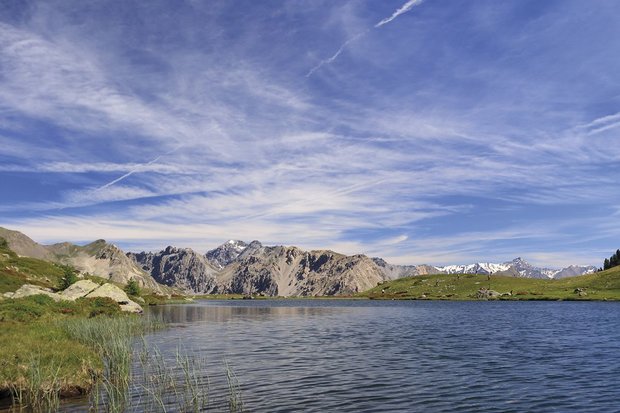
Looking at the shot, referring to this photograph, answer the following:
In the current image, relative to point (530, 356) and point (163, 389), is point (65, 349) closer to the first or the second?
point (163, 389)

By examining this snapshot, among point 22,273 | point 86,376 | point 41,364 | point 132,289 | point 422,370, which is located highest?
point 22,273

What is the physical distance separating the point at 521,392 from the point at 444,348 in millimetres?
21176

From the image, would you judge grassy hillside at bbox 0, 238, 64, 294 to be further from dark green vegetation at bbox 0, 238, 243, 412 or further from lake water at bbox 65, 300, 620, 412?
dark green vegetation at bbox 0, 238, 243, 412

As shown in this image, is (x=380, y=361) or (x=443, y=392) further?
(x=380, y=361)

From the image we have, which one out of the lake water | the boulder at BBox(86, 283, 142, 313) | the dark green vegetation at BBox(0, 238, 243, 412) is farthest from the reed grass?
the boulder at BBox(86, 283, 142, 313)

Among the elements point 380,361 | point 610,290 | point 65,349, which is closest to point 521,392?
point 380,361

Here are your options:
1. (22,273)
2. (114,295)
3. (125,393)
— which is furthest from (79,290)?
(125,393)

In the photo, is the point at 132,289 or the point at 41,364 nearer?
the point at 41,364

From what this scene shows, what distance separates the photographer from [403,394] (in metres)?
29.0

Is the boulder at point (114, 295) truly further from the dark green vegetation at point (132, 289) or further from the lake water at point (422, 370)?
the dark green vegetation at point (132, 289)

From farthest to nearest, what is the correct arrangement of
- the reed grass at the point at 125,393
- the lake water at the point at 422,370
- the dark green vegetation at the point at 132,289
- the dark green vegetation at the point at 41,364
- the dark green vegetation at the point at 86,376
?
the dark green vegetation at the point at 132,289
the dark green vegetation at the point at 41,364
the lake water at the point at 422,370
the dark green vegetation at the point at 86,376
the reed grass at the point at 125,393

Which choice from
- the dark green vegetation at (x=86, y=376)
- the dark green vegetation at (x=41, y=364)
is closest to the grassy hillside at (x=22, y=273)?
the dark green vegetation at (x=41, y=364)

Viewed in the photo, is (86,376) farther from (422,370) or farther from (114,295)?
(114,295)

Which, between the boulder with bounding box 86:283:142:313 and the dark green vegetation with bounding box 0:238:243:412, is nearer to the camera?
the dark green vegetation with bounding box 0:238:243:412
